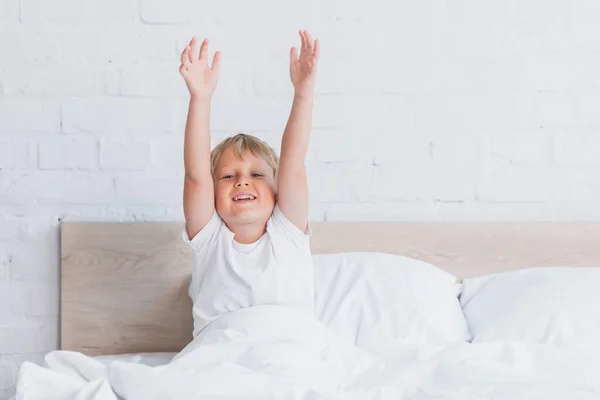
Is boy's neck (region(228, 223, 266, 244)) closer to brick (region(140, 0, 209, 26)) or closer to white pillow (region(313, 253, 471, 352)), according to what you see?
white pillow (region(313, 253, 471, 352))

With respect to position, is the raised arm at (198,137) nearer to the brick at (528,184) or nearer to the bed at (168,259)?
the bed at (168,259)

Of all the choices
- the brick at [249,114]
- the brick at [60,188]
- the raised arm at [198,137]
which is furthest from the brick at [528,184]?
the brick at [60,188]

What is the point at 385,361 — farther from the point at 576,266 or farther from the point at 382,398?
the point at 576,266

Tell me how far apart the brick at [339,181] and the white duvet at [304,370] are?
18.9 inches

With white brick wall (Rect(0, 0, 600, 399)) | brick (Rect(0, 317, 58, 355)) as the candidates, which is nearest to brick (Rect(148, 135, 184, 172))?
white brick wall (Rect(0, 0, 600, 399))

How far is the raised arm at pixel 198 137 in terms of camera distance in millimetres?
1509

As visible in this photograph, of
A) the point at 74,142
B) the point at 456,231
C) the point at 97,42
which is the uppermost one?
the point at 97,42

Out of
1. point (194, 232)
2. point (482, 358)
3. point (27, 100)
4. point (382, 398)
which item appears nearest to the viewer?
point (382, 398)

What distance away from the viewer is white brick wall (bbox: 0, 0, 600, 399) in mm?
1873

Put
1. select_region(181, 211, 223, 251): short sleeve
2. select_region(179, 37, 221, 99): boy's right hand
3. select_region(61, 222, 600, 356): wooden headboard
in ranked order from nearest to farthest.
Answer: select_region(179, 37, 221, 99): boy's right hand → select_region(181, 211, 223, 251): short sleeve → select_region(61, 222, 600, 356): wooden headboard

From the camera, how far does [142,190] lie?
189 cm

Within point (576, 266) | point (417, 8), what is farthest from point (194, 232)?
point (576, 266)

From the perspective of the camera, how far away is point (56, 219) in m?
1.88

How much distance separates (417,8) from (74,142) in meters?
0.88
